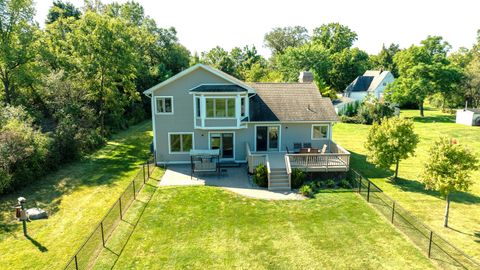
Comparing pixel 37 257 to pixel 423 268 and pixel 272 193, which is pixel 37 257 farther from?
pixel 423 268

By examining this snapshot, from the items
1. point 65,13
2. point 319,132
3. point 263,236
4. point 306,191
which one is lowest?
point 263,236

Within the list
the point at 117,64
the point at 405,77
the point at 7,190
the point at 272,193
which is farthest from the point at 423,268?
the point at 405,77

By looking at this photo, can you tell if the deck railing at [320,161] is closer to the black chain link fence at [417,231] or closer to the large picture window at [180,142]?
the black chain link fence at [417,231]

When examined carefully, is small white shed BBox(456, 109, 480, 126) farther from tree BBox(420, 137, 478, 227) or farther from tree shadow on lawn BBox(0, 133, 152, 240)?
tree shadow on lawn BBox(0, 133, 152, 240)

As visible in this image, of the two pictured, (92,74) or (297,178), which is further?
(92,74)

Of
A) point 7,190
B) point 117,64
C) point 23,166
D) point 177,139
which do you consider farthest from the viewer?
point 117,64

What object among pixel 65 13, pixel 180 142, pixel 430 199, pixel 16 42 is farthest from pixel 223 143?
pixel 65 13

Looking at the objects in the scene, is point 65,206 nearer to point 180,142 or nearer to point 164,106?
point 180,142

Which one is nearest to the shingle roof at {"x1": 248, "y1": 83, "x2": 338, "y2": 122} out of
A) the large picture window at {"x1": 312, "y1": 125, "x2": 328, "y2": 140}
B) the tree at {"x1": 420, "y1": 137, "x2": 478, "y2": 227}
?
the large picture window at {"x1": 312, "y1": 125, "x2": 328, "y2": 140}
